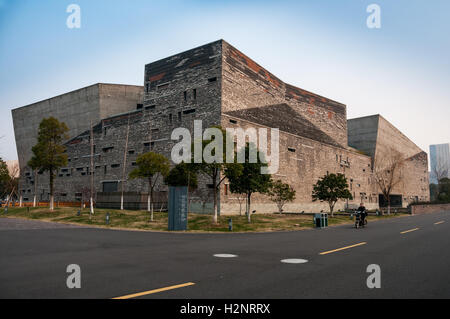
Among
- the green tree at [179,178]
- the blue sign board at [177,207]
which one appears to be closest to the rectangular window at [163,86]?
the green tree at [179,178]

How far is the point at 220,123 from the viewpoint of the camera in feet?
121

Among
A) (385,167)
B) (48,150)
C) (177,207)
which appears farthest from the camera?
(385,167)

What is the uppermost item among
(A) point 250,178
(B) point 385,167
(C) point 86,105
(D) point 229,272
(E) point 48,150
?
(C) point 86,105

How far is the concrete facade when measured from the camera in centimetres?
3931

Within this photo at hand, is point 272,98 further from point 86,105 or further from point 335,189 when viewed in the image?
point 86,105

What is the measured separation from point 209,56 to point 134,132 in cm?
1745

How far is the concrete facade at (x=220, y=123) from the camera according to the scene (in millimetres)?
39312

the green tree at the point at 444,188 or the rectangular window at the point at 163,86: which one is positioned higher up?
the rectangular window at the point at 163,86

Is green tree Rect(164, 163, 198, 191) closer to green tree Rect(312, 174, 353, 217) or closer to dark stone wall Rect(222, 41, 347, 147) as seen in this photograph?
dark stone wall Rect(222, 41, 347, 147)

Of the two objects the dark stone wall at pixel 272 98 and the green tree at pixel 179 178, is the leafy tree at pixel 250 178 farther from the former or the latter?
the dark stone wall at pixel 272 98

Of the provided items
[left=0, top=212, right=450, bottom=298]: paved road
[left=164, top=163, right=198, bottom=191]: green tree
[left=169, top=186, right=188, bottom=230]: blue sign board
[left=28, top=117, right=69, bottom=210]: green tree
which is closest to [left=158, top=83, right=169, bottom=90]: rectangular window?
[left=28, top=117, right=69, bottom=210]: green tree

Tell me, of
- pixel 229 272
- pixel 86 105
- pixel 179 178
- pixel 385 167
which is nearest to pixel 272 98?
pixel 179 178
